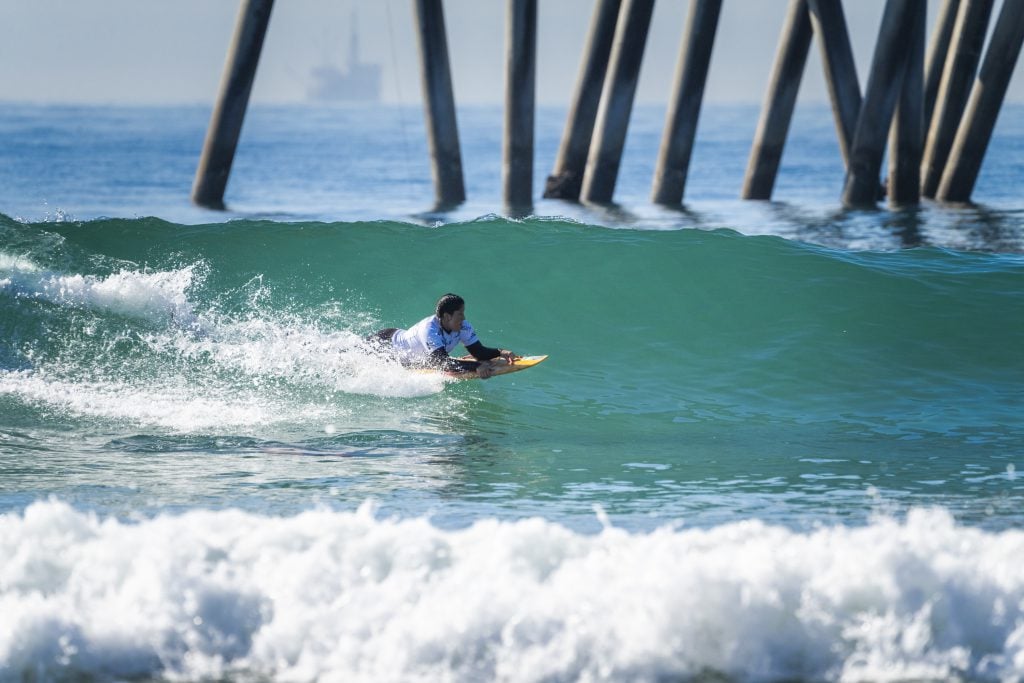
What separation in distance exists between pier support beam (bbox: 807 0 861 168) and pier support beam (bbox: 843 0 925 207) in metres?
0.60

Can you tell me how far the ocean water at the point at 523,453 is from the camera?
16.5ft

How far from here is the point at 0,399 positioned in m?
9.88

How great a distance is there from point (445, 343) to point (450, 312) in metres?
0.31

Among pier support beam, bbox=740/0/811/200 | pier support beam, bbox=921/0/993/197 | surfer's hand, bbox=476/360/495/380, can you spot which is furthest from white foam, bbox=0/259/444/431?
pier support beam, bbox=921/0/993/197

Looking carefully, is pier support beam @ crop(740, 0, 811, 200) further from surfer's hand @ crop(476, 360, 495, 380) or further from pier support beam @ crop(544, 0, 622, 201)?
surfer's hand @ crop(476, 360, 495, 380)

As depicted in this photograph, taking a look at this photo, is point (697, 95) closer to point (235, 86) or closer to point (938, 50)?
point (938, 50)

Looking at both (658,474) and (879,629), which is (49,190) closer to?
(658,474)

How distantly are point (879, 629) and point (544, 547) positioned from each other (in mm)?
1432

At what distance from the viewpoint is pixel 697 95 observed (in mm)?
17641

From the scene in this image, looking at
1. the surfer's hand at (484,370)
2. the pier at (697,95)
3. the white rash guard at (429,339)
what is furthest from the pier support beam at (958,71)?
the white rash guard at (429,339)

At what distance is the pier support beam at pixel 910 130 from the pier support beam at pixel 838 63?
64cm

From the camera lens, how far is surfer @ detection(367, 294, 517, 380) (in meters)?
9.44

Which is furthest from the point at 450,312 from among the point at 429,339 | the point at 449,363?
the point at 449,363

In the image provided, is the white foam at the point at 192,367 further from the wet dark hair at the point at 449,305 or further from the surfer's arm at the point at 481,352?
the wet dark hair at the point at 449,305
